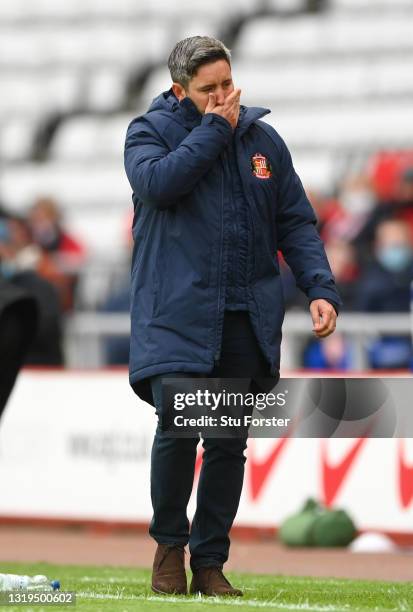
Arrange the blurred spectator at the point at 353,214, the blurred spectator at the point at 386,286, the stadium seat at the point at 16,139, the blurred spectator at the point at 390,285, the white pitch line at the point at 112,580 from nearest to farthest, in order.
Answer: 1. the white pitch line at the point at 112,580
2. the blurred spectator at the point at 390,285
3. the blurred spectator at the point at 386,286
4. the blurred spectator at the point at 353,214
5. the stadium seat at the point at 16,139

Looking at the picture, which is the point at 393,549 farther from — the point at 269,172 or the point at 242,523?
the point at 269,172

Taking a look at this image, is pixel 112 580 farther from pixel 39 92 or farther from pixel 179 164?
pixel 39 92

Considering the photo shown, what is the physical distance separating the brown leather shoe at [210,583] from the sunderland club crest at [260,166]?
1.47 meters

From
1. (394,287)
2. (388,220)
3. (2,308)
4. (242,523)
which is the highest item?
(388,220)

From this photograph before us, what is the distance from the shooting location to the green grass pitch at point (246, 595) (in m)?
5.65

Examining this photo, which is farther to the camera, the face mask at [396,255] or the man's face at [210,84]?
the face mask at [396,255]

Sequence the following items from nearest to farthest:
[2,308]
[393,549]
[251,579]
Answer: [251,579] → [2,308] → [393,549]

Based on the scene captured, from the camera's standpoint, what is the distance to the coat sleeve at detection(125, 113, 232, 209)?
580 cm

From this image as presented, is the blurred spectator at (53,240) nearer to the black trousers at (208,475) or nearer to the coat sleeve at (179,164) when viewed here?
the black trousers at (208,475)

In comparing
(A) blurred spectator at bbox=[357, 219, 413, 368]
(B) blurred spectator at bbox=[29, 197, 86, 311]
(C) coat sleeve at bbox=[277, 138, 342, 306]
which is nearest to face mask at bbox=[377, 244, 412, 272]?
(A) blurred spectator at bbox=[357, 219, 413, 368]

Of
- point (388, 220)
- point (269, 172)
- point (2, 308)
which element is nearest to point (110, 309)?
point (388, 220)

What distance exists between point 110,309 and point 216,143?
7.51 metres

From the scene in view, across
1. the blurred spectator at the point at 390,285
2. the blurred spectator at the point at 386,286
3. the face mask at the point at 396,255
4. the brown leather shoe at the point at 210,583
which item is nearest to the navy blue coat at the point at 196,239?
the brown leather shoe at the point at 210,583

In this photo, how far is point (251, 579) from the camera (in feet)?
25.4
